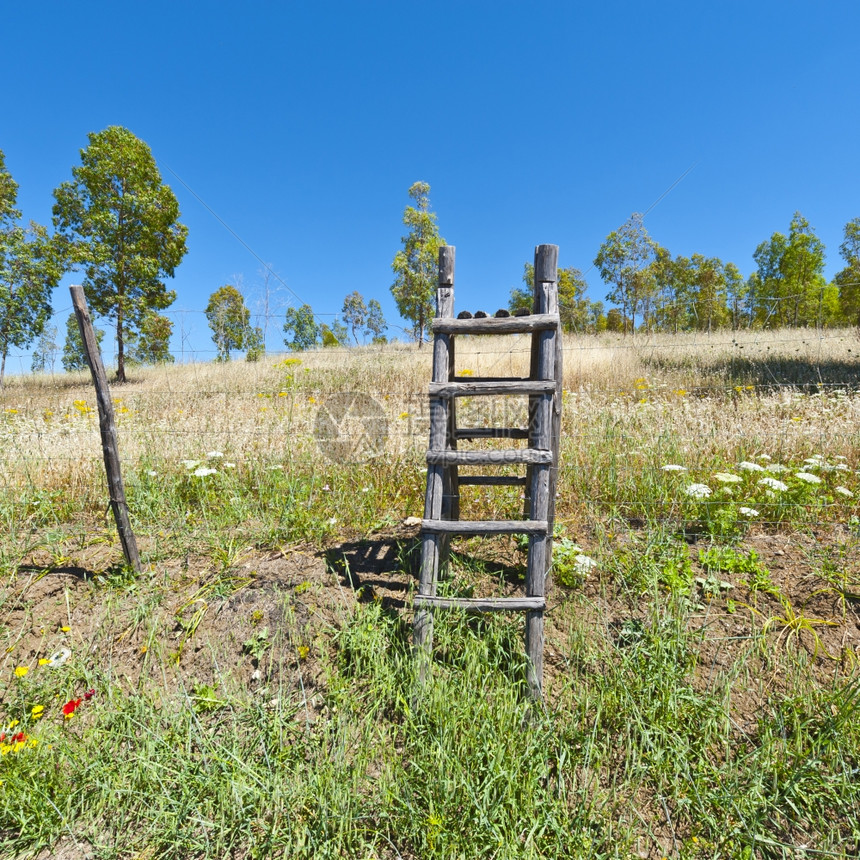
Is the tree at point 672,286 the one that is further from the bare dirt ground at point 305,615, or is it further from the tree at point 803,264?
the bare dirt ground at point 305,615

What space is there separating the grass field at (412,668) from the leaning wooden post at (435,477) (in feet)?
0.42

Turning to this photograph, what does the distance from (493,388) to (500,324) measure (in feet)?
1.17

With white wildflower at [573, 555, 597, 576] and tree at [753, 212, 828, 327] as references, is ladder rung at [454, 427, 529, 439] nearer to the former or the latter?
white wildflower at [573, 555, 597, 576]

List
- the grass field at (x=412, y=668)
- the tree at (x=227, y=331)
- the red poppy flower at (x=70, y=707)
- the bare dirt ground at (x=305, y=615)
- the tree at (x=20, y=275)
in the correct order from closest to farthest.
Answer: the grass field at (x=412, y=668), the red poppy flower at (x=70, y=707), the bare dirt ground at (x=305, y=615), the tree at (x=227, y=331), the tree at (x=20, y=275)

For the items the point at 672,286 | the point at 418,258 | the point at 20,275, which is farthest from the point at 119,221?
the point at 672,286

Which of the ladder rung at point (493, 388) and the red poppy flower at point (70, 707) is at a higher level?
the ladder rung at point (493, 388)

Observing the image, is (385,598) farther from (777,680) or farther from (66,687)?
(777,680)

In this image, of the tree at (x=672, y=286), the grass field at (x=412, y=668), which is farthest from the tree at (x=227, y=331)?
the tree at (x=672, y=286)

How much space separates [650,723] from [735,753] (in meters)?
0.40

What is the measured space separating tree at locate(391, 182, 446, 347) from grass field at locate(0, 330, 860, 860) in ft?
59.8

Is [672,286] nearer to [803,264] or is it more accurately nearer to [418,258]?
[803,264]

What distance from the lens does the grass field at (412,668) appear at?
1720mm

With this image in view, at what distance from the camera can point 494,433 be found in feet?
10.6

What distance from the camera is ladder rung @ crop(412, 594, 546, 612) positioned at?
2258mm
